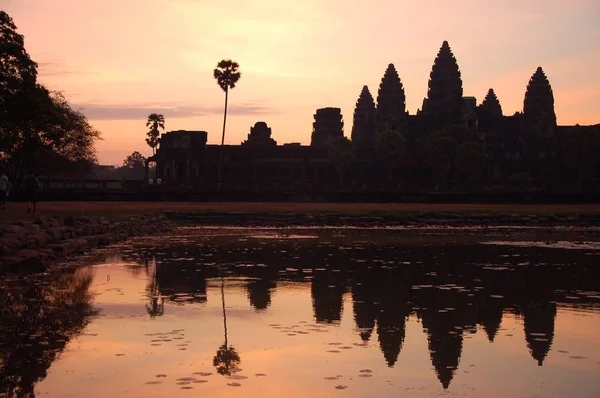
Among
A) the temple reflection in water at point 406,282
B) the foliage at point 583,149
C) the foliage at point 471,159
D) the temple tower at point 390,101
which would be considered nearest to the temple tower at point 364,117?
the temple tower at point 390,101

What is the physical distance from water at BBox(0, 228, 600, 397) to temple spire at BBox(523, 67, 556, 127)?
116m

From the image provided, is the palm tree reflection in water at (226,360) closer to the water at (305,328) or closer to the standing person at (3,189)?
the water at (305,328)

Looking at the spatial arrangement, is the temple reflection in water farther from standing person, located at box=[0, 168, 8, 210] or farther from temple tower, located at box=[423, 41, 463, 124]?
temple tower, located at box=[423, 41, 463, 124]

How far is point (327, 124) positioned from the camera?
14050 centimetres

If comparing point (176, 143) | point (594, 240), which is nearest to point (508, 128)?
point (176, 143)

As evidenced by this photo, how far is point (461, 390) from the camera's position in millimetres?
8594

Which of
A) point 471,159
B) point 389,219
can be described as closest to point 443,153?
point 471,159

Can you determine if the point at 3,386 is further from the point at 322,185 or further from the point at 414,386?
the point at 322,185

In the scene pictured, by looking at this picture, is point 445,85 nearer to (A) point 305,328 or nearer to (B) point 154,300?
(B) point 154,300

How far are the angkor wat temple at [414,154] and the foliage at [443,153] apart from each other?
40 centimetres

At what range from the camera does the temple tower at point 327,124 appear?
456ft

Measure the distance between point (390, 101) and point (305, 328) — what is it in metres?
130

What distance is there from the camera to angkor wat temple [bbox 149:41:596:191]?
109 m

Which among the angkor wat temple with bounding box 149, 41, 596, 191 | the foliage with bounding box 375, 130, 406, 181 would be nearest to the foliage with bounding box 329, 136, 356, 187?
the angkor wat temple with bounding box 149, 41, 596, 191
